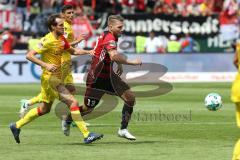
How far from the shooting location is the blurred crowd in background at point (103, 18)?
36531 millimetres

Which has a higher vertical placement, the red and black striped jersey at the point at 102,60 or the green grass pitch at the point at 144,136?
the red and black striped jersey at the point at 102,60

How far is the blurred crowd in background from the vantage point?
36531 millimetres

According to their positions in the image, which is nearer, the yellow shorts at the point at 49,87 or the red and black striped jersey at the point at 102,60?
the yellow shorts at the point at 49,87

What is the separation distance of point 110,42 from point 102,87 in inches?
42.9

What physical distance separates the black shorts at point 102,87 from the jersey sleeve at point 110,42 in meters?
0.73

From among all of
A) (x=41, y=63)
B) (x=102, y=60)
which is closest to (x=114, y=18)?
(x=102, y=60)

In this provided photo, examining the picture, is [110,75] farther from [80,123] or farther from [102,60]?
[80,123]

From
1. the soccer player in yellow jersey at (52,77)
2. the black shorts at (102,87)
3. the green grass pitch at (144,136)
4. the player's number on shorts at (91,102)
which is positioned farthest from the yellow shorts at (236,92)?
the player's number on shorts at (91,102)

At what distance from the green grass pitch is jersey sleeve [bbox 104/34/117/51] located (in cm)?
162

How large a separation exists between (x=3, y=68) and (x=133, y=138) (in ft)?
65.0

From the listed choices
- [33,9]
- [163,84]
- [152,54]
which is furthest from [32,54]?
[33,9]

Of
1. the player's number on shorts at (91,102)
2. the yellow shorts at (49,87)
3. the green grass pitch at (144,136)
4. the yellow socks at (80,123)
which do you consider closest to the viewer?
the green grass pitch at (144,136)

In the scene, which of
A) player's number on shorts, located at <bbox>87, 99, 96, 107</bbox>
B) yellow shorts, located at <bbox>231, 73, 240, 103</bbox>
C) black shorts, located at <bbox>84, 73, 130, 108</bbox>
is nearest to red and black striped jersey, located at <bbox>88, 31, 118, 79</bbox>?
black shorts, located at <bbox>84, 73, 130, 108</bbox>

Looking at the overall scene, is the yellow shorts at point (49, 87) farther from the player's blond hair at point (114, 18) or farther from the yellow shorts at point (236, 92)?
the yellow shorts at point (236, 92)
